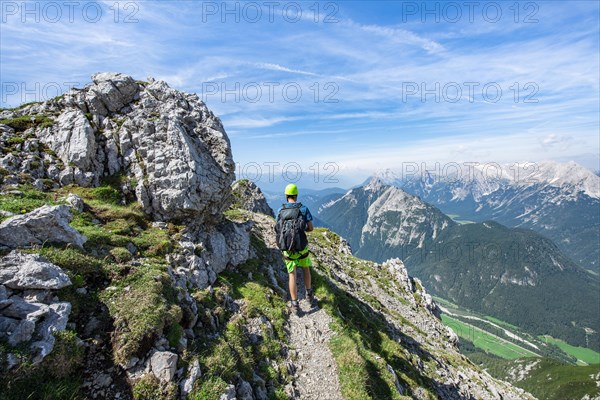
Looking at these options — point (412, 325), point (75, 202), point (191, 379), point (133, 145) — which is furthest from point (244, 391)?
point (412, 325)

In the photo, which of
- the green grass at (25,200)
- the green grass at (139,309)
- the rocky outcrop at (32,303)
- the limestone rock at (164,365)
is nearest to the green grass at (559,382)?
the limestone rock at (164,365)

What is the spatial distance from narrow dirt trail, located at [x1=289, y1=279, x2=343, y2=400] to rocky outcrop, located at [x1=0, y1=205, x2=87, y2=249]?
10.8 m

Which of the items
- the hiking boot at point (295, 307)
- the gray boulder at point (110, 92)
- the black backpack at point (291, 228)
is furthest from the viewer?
the gray boulder at point (110, 92)

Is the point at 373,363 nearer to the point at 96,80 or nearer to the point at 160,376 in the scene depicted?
the point at 160,376

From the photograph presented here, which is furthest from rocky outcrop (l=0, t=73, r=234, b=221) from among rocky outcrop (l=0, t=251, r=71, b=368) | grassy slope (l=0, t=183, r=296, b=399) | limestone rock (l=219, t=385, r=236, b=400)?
limestone rock (l=219, t=385, r=236, b=400)

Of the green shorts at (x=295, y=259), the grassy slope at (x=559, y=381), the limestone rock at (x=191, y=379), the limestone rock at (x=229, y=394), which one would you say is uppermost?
the green shorts at (x=295, y=259)

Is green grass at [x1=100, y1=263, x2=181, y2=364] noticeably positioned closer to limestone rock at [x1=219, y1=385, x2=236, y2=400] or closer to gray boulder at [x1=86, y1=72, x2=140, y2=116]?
limestone rock at [x1=219, y1=385, x2=236, y2=400]

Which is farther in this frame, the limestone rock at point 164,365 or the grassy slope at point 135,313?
the limestone rock at point 164,365

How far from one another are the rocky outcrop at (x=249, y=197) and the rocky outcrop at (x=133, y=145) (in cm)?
3845

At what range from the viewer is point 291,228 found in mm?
15336

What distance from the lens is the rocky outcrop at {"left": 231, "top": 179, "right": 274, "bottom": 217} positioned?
64.4m

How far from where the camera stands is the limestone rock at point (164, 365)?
8.78 meters

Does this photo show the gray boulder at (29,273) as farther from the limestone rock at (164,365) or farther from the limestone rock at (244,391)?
the limestone rock at (244,391)

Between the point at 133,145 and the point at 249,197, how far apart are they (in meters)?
45.4
